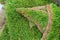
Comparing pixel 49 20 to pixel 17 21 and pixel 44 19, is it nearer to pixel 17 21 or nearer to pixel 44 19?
pixel 44 19

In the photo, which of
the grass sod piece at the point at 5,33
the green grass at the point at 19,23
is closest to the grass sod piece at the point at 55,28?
the green grass at the point at 19,23

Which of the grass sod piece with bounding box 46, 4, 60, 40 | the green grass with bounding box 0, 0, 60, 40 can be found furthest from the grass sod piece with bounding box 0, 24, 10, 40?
the grass sod piece with bounding box 46, 4, 60, 40

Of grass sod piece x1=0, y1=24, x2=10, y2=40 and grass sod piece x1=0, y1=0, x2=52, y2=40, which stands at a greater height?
grass sod piece x1=0, y1=0, x2=52, y2=40

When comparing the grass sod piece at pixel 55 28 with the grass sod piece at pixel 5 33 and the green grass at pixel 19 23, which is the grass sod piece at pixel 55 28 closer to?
the green grass at pixel 19 23

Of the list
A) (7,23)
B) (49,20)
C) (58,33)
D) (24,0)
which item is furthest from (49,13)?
(7,23)

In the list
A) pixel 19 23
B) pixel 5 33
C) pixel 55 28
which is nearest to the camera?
pixel 55 28

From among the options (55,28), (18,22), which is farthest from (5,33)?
(55,28)

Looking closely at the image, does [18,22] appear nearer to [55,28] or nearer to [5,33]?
[5,33]

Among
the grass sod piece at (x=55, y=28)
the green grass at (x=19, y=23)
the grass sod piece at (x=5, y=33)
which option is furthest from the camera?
the grass sod piece at (x=5, y=33)

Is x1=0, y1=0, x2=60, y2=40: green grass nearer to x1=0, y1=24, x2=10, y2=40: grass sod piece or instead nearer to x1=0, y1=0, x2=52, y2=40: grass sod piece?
x1=0, y1=0, x2=52, y2=40: grass sod piece

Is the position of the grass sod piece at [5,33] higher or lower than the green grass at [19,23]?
lower

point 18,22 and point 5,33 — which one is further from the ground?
point 18,22
